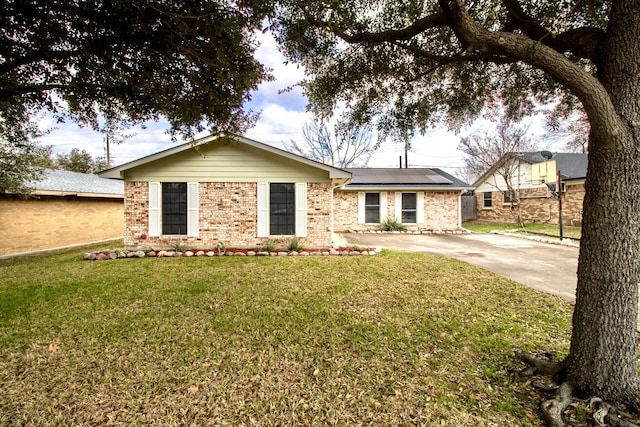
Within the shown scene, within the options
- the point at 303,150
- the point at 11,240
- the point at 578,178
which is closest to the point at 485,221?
the point at 578,178

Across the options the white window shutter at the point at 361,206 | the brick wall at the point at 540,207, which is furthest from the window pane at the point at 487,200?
the white window shutter at the point at 361,206

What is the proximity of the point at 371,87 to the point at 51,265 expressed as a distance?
9.44 metres

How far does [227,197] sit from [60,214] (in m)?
8.31

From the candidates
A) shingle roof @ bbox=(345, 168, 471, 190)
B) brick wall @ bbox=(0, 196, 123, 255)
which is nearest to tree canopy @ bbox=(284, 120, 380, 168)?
shingle roof @ bbox=(345, 168, 471, 190)

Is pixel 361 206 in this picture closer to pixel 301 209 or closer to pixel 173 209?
pixel 301 209

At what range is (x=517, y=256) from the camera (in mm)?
8688

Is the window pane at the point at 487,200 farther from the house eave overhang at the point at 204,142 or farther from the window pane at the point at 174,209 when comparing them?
the window pane at the point at 174,209

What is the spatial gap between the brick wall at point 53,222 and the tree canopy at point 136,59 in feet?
26.3

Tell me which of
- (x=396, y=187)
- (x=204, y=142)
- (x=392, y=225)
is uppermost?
(x=204, y=142)

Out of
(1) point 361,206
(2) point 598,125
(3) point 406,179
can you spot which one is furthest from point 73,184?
(2) point 598,125

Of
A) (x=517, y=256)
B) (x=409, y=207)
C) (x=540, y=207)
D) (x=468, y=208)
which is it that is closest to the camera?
(x=517, y=256)

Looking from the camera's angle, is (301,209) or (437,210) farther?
(437,210)

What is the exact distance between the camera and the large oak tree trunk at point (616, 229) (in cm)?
222

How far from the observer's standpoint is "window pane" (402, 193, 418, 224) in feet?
51.4
